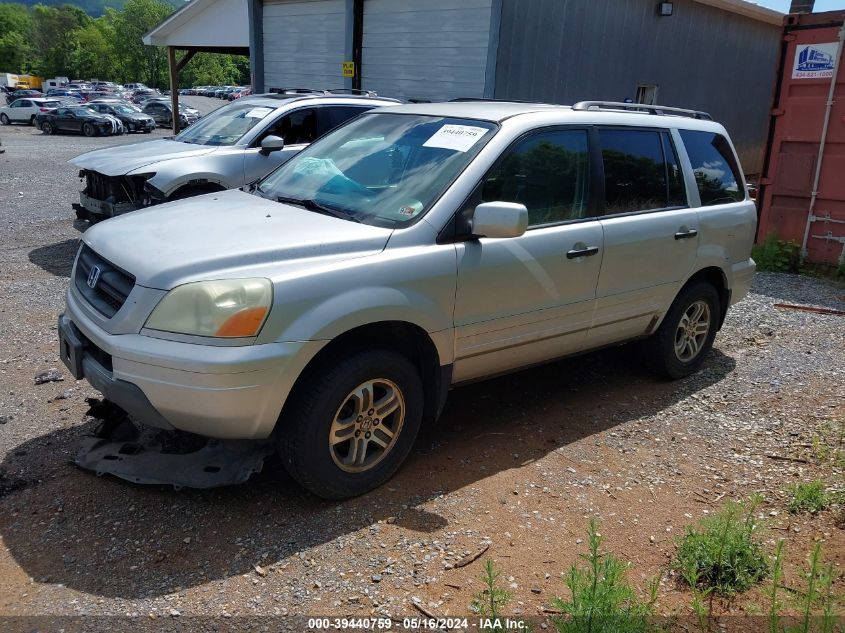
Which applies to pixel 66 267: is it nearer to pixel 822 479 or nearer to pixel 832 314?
pixel 822 479

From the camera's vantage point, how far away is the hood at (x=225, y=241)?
3.15 meters

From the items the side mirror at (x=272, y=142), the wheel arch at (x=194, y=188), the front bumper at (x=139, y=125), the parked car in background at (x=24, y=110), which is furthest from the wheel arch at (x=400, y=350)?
the parked car in background at (x=24, y=110)

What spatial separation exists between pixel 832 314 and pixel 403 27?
357 inches

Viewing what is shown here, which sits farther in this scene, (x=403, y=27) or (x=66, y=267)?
(x=403, y=27)

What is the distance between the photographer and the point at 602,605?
264 cm

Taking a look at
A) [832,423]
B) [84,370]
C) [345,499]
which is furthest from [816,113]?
[84,370]

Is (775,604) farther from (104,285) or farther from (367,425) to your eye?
(104,285)

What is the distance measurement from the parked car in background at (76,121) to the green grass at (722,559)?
36.0m

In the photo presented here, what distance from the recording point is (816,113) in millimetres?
8648

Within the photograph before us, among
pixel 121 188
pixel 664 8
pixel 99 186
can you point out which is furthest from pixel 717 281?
pixel 664 8

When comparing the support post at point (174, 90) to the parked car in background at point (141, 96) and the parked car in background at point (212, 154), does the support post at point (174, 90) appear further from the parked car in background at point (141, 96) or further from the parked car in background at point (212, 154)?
the parked car in background at point (141, 96)

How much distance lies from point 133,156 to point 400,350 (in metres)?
5.91

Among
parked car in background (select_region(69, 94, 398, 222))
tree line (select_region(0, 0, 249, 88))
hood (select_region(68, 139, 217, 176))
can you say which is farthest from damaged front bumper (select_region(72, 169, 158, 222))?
tree line (select_region(0, 0, 249, 88))

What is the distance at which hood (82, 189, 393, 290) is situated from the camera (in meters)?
3.15
